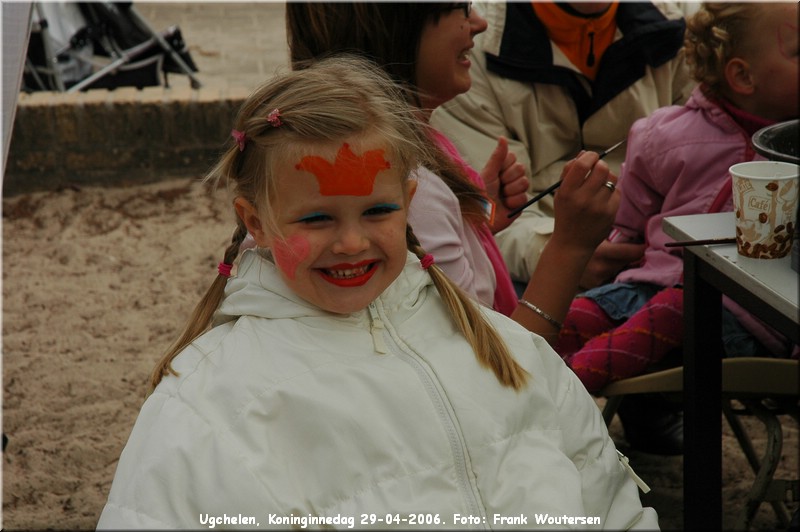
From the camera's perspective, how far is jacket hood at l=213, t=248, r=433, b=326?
1.61 meters

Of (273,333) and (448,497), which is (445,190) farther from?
(448,497)

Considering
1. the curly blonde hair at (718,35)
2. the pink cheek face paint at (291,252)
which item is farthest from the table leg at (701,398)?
the pink cheek face paint at (291,252)

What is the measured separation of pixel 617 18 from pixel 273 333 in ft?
5.82

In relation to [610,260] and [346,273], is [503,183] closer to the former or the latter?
[610,260]

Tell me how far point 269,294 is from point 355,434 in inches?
11.5

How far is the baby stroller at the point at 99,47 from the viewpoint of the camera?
554 centimetres

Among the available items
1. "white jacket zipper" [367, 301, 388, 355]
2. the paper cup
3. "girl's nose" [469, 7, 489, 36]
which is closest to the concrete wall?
"girl's nose" [469, 7, 489, 36]

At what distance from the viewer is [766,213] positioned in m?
1.63

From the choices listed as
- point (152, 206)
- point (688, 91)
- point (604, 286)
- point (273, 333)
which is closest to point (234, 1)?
point (152, 206)

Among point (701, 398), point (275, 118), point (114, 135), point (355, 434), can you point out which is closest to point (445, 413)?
point (355, 434)

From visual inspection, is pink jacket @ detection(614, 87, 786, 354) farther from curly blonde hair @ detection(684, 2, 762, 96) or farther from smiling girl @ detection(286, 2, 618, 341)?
smiling girl @ detection(286, 2, 618, 341)

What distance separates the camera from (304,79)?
1648 mm

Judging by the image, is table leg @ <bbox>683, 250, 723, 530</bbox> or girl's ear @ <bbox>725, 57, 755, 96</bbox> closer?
table leg @ <bbox>683, 250, 723, 530</bbox>

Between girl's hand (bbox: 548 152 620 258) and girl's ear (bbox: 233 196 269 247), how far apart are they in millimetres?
685
